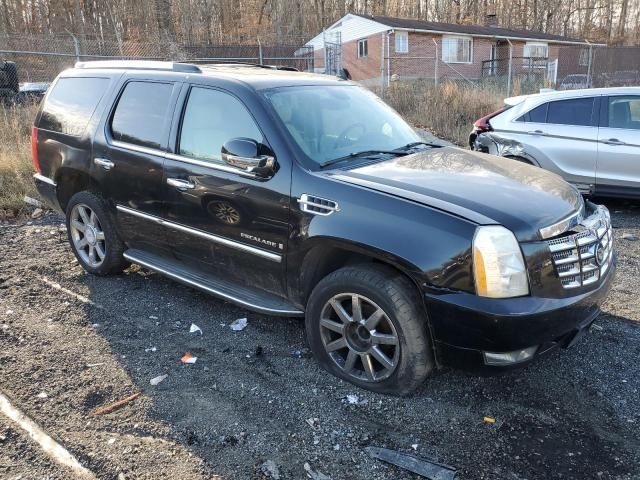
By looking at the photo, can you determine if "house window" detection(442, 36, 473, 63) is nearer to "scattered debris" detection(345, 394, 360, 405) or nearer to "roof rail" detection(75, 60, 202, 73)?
"roof rail" detection(75, 60, 202, 73)

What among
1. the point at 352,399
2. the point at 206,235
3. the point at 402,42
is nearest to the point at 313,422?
the point at 352,399

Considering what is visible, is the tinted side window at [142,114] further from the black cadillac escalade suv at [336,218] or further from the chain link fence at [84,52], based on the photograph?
the chain link fence at [84,52]

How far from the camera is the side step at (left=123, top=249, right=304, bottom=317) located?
11.7 ft

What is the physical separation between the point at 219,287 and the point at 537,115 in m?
5.70

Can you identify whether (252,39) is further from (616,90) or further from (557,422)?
(557,422)

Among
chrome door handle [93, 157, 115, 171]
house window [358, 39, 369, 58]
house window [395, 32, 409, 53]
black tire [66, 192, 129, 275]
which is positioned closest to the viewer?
chrome door handle [93, 157, 115, 171]

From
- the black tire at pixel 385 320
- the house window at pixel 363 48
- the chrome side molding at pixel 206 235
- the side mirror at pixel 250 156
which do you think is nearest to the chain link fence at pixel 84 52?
the house window at pixel 363 48

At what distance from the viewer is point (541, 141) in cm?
741

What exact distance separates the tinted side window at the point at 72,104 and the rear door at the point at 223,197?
1.24 meters

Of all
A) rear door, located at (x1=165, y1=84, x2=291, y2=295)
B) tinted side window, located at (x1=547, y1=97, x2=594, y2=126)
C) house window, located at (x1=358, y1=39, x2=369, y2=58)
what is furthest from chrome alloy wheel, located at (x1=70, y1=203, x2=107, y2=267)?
house window, located at (x1=358, y1=39, x2=369, y2=58)

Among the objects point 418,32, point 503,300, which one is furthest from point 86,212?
point 418,32

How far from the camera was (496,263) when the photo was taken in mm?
2695

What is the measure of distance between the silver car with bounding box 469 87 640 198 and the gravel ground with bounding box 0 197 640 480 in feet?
10.2

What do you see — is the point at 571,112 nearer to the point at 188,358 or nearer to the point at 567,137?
the point at 567,137
